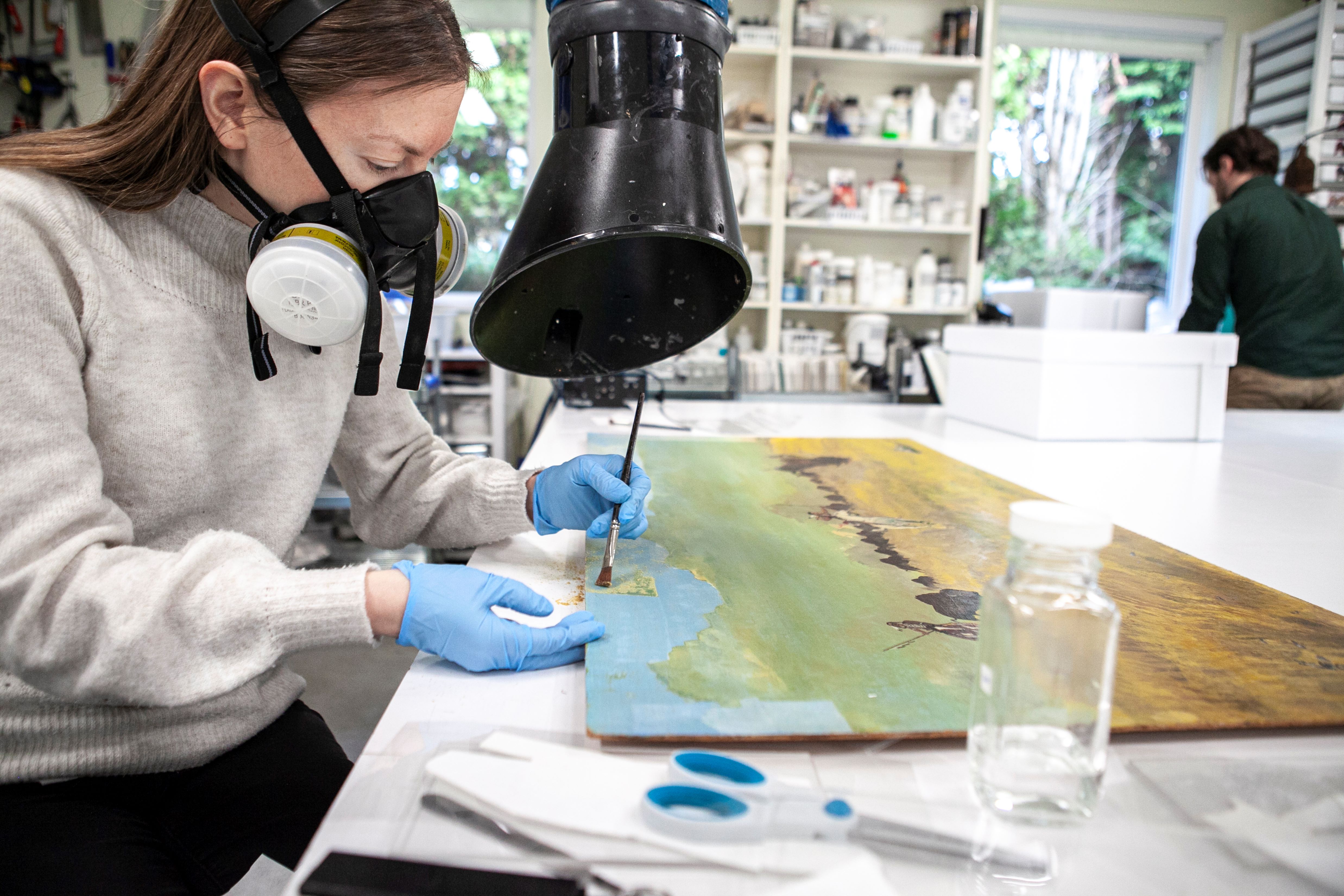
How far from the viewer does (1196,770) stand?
23.1 inches

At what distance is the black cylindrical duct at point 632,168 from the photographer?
0.81 metres

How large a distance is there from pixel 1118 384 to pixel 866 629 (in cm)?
140

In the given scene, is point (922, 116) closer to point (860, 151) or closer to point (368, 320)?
point (860, 151)

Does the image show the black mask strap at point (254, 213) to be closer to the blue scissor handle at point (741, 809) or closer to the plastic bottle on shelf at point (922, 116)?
the blue scissor handle at point (741, 809)

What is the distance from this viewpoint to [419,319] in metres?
0.87

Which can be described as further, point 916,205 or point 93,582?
point 916,205

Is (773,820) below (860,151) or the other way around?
below

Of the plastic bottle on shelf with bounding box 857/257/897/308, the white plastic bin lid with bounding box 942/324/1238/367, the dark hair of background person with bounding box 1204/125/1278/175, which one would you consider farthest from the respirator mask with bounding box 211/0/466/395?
the dark hair of background person with bounding box 1204/125/1278/175

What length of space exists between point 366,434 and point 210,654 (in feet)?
1.67

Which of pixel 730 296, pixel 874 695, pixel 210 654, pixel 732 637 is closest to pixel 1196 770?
pixel 874 695

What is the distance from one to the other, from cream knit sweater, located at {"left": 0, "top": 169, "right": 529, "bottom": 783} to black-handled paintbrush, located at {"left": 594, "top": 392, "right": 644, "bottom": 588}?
148mm

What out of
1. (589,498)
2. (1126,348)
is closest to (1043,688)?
(589,498)

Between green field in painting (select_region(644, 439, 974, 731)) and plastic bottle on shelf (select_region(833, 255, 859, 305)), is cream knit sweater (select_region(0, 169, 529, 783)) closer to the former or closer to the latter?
green field in painting (select_region(644, 439, 974, 731))

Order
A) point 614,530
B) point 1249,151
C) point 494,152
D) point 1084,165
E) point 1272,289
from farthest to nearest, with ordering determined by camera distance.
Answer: point 1084,165
point 494,152
point 1249,151
point 1272,289
point 614,530
